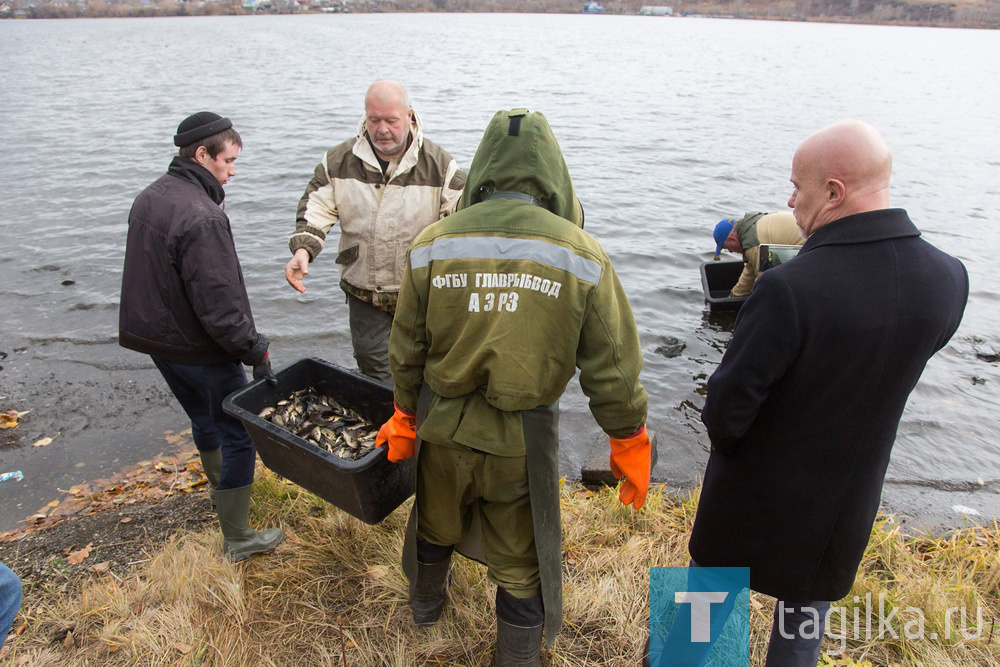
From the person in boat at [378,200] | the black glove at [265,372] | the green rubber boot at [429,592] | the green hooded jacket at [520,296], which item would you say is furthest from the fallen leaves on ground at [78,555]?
the green hooded jacket at [520,296]

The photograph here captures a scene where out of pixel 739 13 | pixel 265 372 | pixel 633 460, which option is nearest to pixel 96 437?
pixel 265 372

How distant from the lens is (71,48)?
37.0m

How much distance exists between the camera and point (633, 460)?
2.41 m

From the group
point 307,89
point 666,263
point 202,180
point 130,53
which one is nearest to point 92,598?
point 202,180

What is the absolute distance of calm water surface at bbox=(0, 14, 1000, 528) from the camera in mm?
6957

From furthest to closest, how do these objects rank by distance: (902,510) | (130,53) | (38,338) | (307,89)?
(130,53)
(307,89)
(38,338)
(902,510)

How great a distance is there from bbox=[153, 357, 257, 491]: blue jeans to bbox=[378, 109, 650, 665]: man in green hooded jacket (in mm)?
1284

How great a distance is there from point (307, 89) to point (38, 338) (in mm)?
19022

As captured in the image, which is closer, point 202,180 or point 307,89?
point 202,180

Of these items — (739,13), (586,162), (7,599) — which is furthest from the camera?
(739,13)

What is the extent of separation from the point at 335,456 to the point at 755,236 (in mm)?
5303

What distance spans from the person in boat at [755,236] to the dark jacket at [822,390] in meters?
4.38

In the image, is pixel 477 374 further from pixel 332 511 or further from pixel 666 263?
pixel 666 263

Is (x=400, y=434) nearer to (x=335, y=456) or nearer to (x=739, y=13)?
(x=335, y=456)
